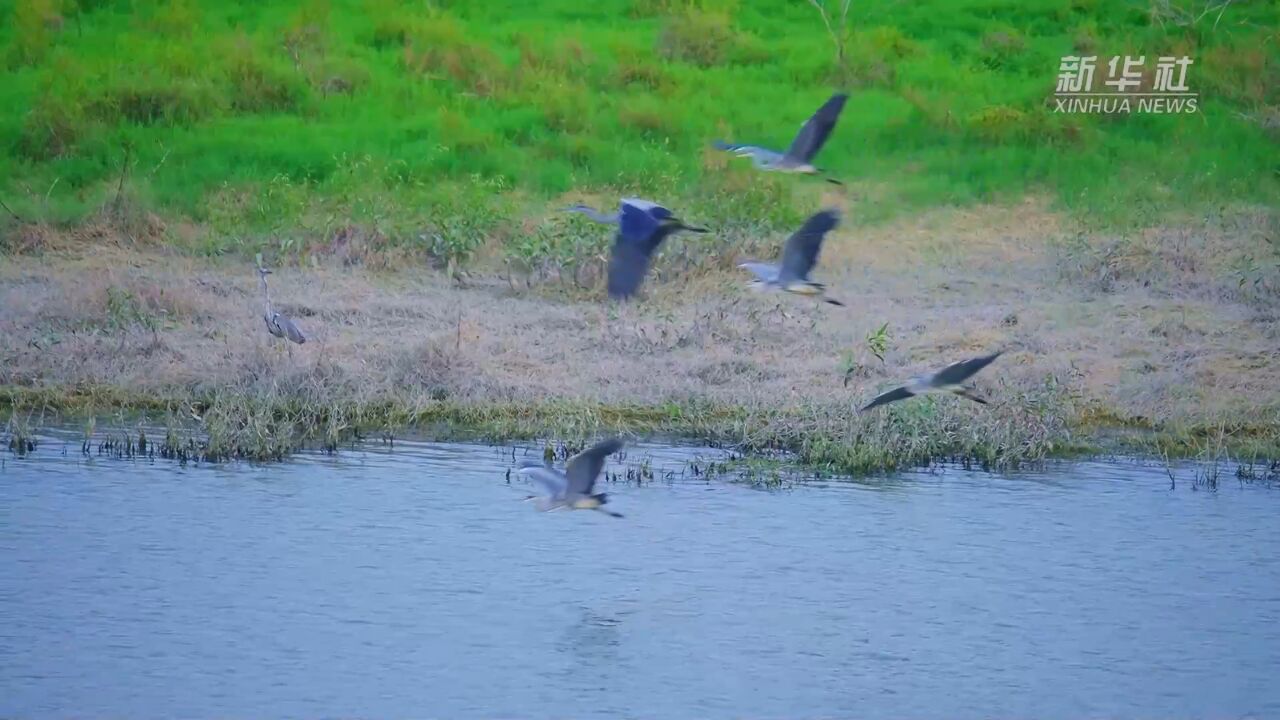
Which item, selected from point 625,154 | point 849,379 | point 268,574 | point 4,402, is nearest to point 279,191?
point 625,154

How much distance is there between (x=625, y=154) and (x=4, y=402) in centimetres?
578

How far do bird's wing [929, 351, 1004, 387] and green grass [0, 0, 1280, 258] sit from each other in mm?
5418

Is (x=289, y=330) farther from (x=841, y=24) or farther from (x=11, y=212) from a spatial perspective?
(x=841, y=24)

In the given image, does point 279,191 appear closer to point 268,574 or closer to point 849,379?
point 849,379

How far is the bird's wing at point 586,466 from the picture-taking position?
6.74 m

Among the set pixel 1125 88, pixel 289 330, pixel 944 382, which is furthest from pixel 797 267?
pixel 1125 88

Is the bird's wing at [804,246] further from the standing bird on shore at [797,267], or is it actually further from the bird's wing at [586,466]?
the bird's wing at [586,466]

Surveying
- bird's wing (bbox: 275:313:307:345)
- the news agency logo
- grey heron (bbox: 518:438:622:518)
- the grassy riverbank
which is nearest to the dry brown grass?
the grassy riverbank

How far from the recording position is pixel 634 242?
7410 millimetres

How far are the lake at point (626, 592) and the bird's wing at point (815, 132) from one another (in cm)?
161

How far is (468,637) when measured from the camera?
275 inches

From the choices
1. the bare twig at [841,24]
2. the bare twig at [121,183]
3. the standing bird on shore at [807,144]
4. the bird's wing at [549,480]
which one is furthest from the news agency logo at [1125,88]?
the bird's wing at [549,480]

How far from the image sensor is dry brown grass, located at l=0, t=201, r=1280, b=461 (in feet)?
32.7

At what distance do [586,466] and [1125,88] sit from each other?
10185mm
